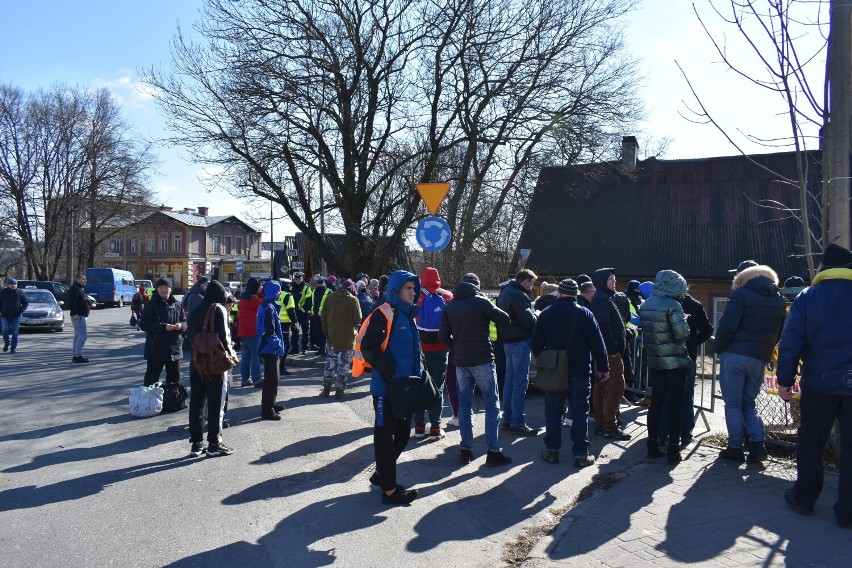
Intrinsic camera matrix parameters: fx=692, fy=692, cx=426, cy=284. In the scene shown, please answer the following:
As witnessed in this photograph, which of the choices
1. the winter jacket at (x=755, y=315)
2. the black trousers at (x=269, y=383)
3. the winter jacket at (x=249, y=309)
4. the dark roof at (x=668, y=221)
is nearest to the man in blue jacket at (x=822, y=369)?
the winter jacket at (x=755, y=315)

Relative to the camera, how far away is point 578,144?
2181 cm

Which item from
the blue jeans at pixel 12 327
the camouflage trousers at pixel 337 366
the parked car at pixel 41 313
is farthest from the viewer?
the parked car at pixel 41 313

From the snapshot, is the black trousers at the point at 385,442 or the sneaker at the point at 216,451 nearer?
the black trousers at the point at 385,442

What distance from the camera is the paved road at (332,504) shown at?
15.4ft

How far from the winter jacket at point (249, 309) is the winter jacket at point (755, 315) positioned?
6912 mm

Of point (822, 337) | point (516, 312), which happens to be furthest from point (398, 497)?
point (822, 337)

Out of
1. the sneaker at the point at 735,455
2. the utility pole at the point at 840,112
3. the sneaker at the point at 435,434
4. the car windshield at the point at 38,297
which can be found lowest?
the sneaker at the point at 435,434

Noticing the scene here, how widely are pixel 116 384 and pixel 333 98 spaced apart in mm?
10419

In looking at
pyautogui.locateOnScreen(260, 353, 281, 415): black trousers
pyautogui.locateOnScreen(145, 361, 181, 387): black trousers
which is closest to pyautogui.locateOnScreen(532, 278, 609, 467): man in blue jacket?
pyautogui.locateOnScreen(260, 353, 281, 415): black trousers

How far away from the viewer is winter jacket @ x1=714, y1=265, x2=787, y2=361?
6.50 m

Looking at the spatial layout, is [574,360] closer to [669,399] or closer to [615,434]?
[669,399]

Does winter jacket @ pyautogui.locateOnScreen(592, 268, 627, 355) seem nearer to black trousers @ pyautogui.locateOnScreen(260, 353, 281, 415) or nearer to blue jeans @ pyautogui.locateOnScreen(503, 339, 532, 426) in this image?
blue jeans @ pyautogui.locateOnScreen(503, 339, 532, 426)

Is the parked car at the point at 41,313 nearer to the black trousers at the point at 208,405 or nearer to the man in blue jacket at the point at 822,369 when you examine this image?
the black trousers at the point at 208,405

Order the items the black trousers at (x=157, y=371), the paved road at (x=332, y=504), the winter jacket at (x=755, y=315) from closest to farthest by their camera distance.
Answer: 1. the paved road at (x=332, y=504)
2. the winter jacket at (x=755, y=315)
3. the black trousers at (x=157, y=371)
